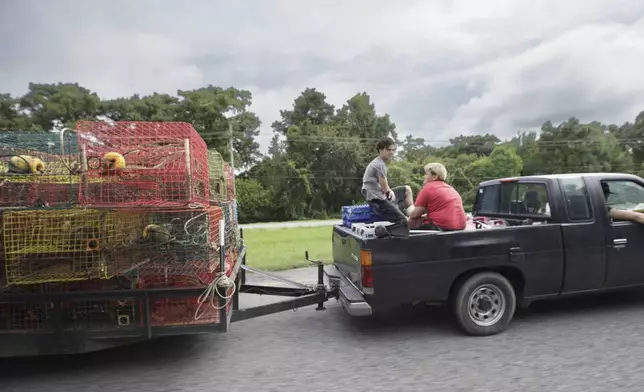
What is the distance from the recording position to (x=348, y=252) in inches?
210

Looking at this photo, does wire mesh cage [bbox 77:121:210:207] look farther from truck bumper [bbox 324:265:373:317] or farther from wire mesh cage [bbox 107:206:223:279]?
truck bumper [bbox 324:265:373:317]

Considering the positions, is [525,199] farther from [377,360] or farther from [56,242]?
[56,242]

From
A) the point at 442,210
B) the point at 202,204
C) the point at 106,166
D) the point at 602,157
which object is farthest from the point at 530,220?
the point at 602,157

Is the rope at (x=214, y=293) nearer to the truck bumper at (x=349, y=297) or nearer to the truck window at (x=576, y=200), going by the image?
the truck bumper at (x=349, y=297)

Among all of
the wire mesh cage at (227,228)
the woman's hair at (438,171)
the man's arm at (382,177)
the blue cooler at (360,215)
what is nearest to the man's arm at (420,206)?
the woman's hair at (438,171)

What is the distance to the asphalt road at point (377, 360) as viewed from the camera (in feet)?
12.3

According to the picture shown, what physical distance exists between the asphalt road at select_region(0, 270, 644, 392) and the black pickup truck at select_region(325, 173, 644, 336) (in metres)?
0.40

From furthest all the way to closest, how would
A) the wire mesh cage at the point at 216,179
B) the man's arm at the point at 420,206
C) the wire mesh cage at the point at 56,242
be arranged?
the wire mesh cage at the point at 216,179
the man's arm at the point at 420,206
the wire mesh cage at the point at 56,242

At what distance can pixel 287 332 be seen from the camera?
5.23 meters

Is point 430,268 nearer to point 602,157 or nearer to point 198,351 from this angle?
point 198,351

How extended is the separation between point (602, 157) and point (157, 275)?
63484 millimetres

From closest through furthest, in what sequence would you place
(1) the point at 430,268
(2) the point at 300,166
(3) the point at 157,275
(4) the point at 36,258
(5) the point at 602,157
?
(4) the point at 36,258
(3) the point at 157,275
(1) the point at 430,268
(2) the point at 300,166
(5) the point at 602,157

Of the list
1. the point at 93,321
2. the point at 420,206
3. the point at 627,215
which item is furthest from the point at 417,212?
the point at 93,321

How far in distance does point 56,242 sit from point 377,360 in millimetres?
3154
